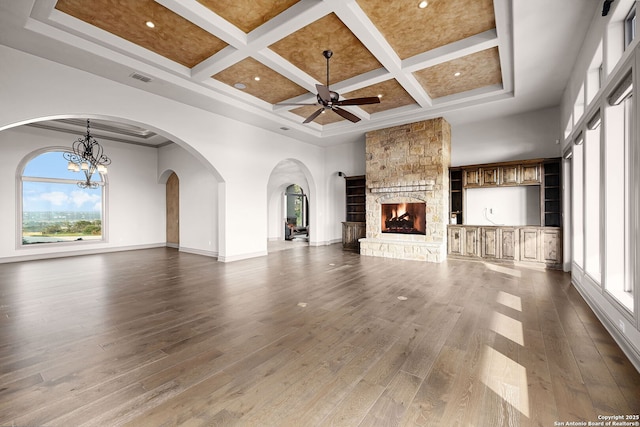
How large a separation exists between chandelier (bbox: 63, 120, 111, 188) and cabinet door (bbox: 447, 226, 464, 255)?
9.91 meters

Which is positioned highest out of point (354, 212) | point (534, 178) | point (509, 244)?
point (534, 178)

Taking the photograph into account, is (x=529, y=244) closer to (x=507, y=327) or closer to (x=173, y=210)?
(x=507, y=327)

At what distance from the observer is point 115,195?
9.11m

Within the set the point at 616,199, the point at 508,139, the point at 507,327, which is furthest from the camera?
the point at 508,139

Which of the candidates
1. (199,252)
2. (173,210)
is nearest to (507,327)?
(199,252)

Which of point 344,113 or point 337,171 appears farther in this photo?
point 337,171

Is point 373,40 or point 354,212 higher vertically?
point 373,40

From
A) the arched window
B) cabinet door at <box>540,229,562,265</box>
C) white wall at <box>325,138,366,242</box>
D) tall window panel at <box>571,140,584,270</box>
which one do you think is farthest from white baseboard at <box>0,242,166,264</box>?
tall window panel at <box>571,140,584,270</box>

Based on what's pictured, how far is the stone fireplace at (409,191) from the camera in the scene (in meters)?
7.16

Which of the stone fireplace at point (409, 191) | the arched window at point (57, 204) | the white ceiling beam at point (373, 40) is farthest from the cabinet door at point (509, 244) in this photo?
the arched window at point (57, 204)

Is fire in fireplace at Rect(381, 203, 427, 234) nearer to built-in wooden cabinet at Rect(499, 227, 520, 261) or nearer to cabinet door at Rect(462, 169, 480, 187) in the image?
cabinet door at Rect(462, 169, 480, 187)

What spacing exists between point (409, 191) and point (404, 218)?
0.82m

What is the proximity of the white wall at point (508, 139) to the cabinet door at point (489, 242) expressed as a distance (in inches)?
74.9

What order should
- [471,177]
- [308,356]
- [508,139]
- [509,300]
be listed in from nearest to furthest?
[308,356] < [509,300] < [508,139] < [471,177]
